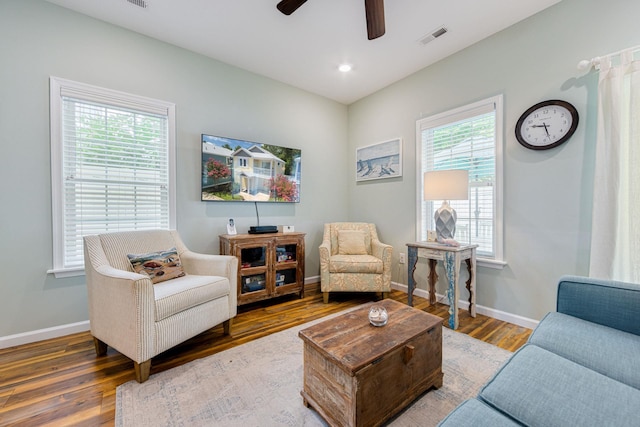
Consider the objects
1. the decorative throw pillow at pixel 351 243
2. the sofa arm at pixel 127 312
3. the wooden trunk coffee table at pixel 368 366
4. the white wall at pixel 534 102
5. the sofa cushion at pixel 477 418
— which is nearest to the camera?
the sofa cushion at pixel 477 418

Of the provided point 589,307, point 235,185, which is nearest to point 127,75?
point 235,185

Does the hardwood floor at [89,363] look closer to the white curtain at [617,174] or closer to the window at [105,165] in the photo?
the window at [105,165]

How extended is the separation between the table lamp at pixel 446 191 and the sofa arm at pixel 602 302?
3.56 ft

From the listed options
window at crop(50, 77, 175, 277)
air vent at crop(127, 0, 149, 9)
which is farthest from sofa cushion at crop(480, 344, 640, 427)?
air vent at crop(127, 0, 149, 9)

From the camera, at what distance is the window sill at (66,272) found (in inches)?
83.7

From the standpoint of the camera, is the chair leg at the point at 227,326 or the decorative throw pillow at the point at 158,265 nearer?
the decorative throw pillow at the point at 158,265

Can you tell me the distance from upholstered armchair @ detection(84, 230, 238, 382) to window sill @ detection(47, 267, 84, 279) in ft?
1.59

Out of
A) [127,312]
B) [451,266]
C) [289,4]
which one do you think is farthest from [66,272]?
[451,266]

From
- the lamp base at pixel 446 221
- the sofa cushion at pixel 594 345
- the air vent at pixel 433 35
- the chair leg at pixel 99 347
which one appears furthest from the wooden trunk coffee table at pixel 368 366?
the air vent at pixel 433 35

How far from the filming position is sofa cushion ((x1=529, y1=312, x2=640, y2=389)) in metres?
0.97

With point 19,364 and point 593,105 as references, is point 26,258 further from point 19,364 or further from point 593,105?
point 593,105

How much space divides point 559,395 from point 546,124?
7.07 feet

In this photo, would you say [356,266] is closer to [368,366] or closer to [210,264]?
[210,264]

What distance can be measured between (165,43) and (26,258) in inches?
88.4
